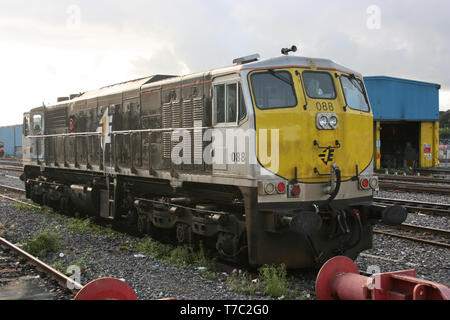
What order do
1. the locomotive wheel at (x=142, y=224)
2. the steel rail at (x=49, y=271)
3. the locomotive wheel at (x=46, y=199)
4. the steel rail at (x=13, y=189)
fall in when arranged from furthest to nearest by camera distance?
1. the steel rail at (x=13, y=189)
2. the locomotive wheel at (x=46, y=199)
3. the locomotive wheel at (x=142, y=224)
4. the steel rail at (x=49, y=271)

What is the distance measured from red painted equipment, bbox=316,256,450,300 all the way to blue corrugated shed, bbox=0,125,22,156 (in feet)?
175

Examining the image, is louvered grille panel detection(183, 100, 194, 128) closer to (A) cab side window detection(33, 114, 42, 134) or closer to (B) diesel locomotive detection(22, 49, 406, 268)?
(B) diesel locomotive detection(22, 49, 406, 268)

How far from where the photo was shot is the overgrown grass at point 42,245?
927cm

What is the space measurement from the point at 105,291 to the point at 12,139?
56463 millimetres

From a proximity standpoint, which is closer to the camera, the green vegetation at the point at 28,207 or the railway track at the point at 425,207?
the railway track at the point at 425,207

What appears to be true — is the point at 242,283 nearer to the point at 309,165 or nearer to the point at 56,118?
the point at 309,165

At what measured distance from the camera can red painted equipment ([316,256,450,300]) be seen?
383 centimetres

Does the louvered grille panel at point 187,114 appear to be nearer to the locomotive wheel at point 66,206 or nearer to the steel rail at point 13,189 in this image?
the locomotive wheel at point 66,206

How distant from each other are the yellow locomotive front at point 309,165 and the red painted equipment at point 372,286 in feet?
6.08

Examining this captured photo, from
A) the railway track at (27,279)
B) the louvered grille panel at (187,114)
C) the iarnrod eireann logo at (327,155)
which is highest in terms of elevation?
the louvered grille panel at (187,114)

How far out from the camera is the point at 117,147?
37.8 feet

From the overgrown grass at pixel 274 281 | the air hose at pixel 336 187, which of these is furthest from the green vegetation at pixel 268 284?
the air hose at pixel 336 187

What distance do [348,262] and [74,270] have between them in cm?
484

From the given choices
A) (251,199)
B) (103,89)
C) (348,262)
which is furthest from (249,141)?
(103,89)
